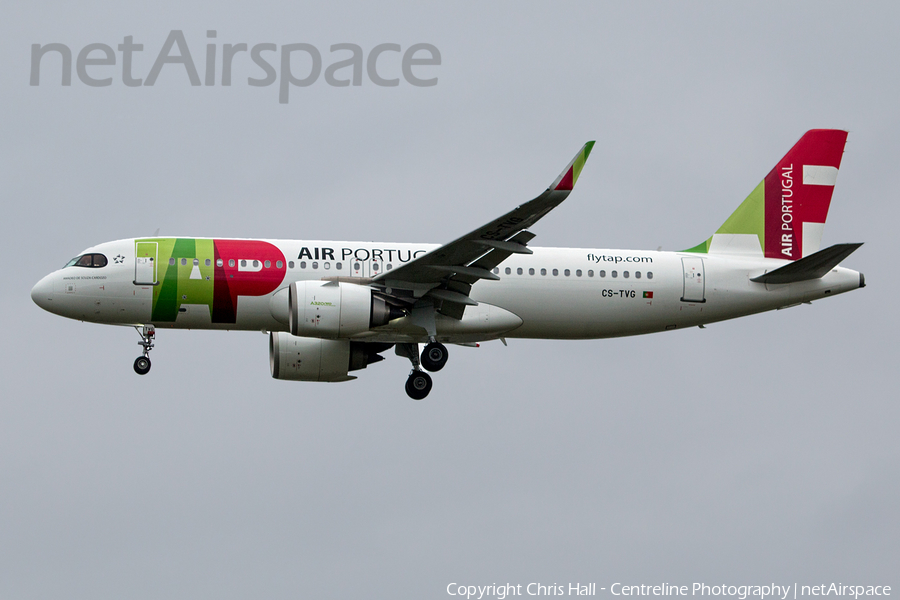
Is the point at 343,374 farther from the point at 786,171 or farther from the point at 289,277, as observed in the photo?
the point at 786,171

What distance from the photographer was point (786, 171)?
4359 centimetres

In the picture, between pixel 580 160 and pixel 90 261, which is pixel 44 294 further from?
pixel 580 160

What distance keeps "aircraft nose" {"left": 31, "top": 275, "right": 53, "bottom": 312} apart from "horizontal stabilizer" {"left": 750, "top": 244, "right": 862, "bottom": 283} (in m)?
21.8

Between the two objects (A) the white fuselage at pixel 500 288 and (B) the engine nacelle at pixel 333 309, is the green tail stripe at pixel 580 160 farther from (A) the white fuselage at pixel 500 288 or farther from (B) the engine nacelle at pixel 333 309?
(B) the engine nacelle at pixel 333 309

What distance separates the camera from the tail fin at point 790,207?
42.3 metres

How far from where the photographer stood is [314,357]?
1609 inches

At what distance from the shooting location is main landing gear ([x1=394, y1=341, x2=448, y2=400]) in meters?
38.4

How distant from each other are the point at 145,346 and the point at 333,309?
248 inches

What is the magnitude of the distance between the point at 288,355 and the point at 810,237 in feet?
58.7

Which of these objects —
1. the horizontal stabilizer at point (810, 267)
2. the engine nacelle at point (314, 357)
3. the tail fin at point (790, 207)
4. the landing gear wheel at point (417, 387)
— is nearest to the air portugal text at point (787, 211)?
the tail fin at point (790, 207)

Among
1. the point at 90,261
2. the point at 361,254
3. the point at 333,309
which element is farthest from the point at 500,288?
the point at 90,261

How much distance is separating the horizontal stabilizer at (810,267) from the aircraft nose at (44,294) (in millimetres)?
21783

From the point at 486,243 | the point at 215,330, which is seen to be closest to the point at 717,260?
the point at 486,243

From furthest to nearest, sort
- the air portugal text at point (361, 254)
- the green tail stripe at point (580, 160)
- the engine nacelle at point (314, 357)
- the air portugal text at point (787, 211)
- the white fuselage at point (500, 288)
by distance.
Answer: the air portugal text at point (787, 211) → the engine nacelle at point (314, 357) → the air portugal text at point (361, 254) → the white fuselage at point (500, 288) → the green tail stripe at point (580, 160)
